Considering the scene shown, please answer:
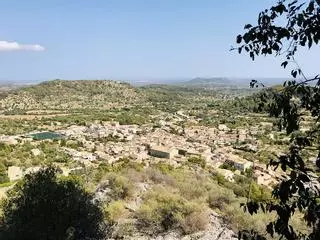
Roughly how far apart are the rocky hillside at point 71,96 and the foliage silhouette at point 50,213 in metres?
104

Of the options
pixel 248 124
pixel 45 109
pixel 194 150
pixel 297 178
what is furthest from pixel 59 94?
pixel 297 178

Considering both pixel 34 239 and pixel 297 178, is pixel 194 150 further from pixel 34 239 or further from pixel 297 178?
pixel 297 178

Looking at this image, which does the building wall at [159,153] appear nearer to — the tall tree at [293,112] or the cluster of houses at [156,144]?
the cluster of houses at [156,144]

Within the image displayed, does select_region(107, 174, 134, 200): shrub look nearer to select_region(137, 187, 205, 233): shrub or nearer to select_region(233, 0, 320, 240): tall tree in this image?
select_region(137, 187, 205, 233): shrub

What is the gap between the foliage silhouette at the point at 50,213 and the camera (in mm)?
9523

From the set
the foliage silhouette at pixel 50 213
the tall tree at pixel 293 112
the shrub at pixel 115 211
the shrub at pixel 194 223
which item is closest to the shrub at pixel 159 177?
the shrub at pixel 115 211

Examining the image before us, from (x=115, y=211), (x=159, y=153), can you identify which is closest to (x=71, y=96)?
(x=159, y=153)

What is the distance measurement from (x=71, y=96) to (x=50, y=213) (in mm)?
125976

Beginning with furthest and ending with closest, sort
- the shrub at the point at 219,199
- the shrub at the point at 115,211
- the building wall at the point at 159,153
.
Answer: the building wall at the point at 159,153 < the shrub at the point at 219,199 < the shrub at the point at 115,211

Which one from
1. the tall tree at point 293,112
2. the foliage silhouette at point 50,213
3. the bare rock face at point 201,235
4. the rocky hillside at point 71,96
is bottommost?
the rocky hillside at point 71,96

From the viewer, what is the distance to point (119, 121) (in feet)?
290

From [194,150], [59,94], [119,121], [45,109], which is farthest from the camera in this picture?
[59,94]

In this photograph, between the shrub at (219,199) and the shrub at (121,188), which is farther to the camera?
the shrub at (121,188)

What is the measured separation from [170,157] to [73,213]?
36606 millimetres
